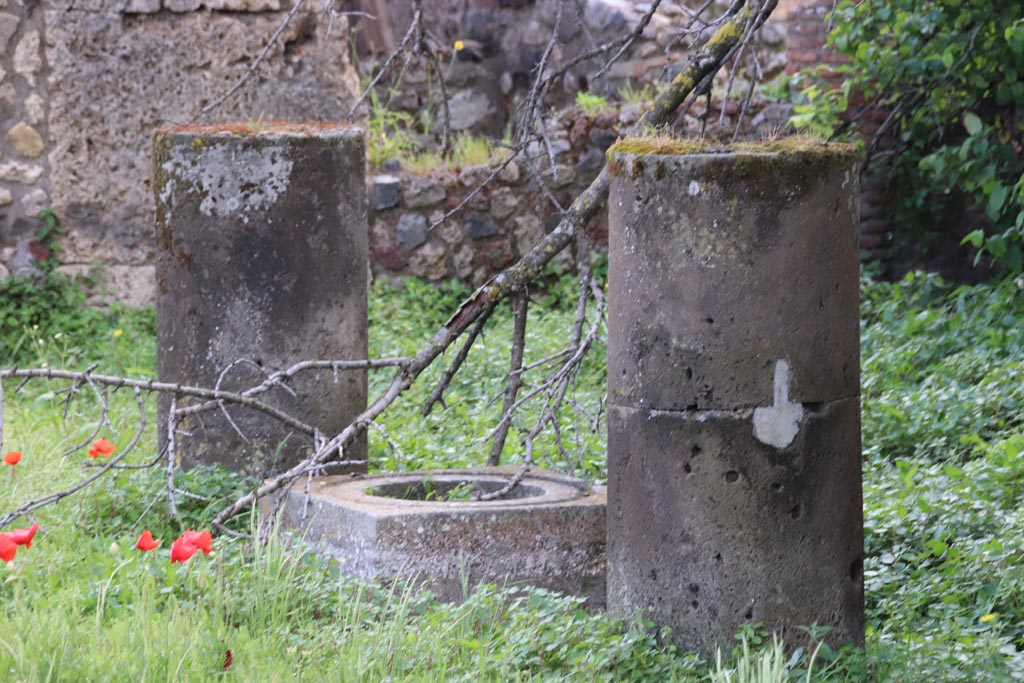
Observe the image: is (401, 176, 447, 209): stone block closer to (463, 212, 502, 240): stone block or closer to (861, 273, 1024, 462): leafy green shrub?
(463, 212, 502, 240): stone block

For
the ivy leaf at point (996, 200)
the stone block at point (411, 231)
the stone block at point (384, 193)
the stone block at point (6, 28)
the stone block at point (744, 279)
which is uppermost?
the stone block at point (6, 28)

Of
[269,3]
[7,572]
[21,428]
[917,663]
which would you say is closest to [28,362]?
[21,428]

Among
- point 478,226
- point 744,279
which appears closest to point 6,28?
point 478,226

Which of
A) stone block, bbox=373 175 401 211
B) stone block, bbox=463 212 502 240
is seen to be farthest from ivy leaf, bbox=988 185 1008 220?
stone block, bbox=373 175 401 211

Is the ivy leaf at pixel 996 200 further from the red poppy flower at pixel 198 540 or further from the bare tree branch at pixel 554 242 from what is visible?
the red poppy flower at pixel 198 540

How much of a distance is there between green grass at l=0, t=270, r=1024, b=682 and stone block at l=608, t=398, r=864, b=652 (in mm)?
99

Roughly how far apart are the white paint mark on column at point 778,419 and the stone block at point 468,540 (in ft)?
2.73

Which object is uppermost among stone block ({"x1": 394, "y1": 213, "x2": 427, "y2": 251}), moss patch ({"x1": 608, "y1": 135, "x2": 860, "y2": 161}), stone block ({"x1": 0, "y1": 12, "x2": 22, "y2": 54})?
stone block ({"x1": 0, "y1": 12, "x2": 22, "y2": 54})

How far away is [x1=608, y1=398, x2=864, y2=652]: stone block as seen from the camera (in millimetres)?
3352

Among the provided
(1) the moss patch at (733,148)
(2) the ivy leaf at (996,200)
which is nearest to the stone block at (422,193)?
(2) the ivy leaf at (996,200)

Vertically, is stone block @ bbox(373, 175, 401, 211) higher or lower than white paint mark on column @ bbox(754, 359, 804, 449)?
higher

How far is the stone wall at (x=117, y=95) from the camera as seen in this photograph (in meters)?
7.78

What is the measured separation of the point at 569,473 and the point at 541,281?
4350 millimetres

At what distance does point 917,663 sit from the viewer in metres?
3.36
